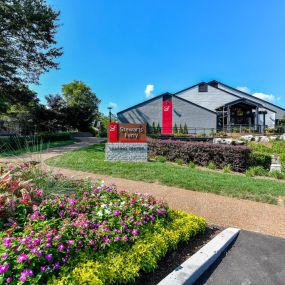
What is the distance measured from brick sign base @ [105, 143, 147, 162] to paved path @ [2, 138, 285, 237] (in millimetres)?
3956

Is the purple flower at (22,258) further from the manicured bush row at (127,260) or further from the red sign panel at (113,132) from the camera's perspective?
the red sign panel at (113,132)

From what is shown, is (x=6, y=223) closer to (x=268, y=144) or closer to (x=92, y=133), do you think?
(x=268, y=144)

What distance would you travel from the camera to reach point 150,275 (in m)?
2.59

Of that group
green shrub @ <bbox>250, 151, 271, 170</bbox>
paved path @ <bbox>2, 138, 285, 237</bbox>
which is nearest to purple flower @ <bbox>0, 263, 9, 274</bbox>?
paved path @ <bbox>2, 138, 285, 237</bbox>

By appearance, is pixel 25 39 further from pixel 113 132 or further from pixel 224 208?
pixel 224 208

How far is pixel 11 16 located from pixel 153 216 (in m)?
17.1

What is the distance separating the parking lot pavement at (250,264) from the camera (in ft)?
8.66

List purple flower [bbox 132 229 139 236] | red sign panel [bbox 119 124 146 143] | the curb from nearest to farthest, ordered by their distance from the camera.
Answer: the curb, purple flower [bbox 132 229 139 236], red sign panel [bbox 119 124 146 143]

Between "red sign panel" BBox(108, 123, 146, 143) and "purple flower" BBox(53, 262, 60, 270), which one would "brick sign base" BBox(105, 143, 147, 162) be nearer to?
"red sign panel" BBox(108, 123, 146, 143)

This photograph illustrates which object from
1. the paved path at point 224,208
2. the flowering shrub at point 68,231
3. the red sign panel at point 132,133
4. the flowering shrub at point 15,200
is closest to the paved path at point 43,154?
the paved path at point 224,208

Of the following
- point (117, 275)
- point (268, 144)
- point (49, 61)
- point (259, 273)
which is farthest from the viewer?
point (49, 61)

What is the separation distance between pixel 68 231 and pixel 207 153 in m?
8.57

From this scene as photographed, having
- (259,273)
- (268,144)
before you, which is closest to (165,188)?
(259,273)

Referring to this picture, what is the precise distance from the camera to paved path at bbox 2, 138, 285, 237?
423cm
